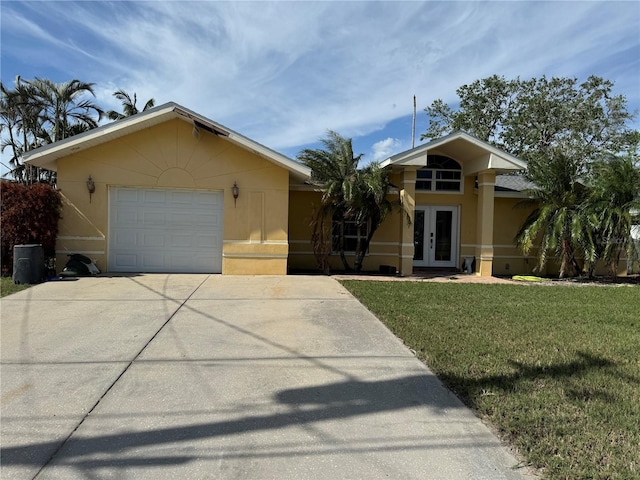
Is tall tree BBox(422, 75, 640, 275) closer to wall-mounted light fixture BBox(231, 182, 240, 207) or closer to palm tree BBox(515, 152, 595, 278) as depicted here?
palm tree BBox(515, 152, 595, 278)

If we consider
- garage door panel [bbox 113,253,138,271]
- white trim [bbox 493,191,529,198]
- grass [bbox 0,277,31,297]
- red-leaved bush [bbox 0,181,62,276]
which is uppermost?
white trim [bbox 493,191,529,198]

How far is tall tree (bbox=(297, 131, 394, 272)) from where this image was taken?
11828 millimetres

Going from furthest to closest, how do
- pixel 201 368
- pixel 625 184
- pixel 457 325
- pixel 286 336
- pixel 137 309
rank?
pixel 625 184 → pixel 137 309 → pixel 457 325 → pixel 286 336 → pixel 201 368

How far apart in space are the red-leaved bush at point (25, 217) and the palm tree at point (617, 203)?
47.9 feet

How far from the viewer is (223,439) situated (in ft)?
10.5

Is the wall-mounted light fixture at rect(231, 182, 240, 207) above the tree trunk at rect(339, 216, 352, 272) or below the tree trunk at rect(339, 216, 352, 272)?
above

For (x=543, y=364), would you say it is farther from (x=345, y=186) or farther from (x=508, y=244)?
(x=508, y=244)

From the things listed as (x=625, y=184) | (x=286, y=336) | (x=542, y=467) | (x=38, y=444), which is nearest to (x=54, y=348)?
(x=38, y=444)

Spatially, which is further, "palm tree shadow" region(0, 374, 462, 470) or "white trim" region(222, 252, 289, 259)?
"white trim" region(222, 252, 289, 259)

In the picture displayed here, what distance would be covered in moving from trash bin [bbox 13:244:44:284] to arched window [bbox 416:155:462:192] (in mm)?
11428

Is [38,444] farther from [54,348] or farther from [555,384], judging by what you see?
[555,384]

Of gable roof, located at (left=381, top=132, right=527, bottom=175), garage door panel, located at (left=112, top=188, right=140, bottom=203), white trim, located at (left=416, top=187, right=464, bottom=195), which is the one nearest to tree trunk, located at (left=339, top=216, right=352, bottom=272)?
gable roof, located at (left=381, top=132, right=527, bottom=175)

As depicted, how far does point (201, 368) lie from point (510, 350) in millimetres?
3745

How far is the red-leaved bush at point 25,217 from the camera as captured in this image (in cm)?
1007
